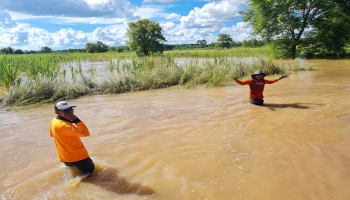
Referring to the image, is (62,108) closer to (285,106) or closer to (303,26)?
(285,106)

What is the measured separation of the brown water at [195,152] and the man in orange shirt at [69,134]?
0.31 meters

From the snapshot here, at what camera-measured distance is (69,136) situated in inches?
127

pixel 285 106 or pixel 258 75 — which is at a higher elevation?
pixel 258 75

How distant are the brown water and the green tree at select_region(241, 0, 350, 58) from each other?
56.1ft

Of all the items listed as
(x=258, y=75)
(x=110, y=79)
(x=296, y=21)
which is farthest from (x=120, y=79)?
(x=296, y=21)

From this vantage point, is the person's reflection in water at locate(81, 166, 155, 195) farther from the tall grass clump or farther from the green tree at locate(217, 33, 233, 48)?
the green tree at locate(217, 33, 233, 48)

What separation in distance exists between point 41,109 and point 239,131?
621 centimetres

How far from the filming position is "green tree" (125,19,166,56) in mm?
43906

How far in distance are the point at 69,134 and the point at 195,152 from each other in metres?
2.01

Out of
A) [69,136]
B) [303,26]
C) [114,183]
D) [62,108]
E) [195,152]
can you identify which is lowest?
[114,183]

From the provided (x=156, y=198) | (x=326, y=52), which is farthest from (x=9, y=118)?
(x=326, y=52)

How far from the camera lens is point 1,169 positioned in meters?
3.98

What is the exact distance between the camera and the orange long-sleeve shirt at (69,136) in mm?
3131

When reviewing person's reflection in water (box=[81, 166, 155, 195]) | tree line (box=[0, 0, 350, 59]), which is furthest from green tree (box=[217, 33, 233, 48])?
person's reflection in water (box=[81, 166, 155, 195])
